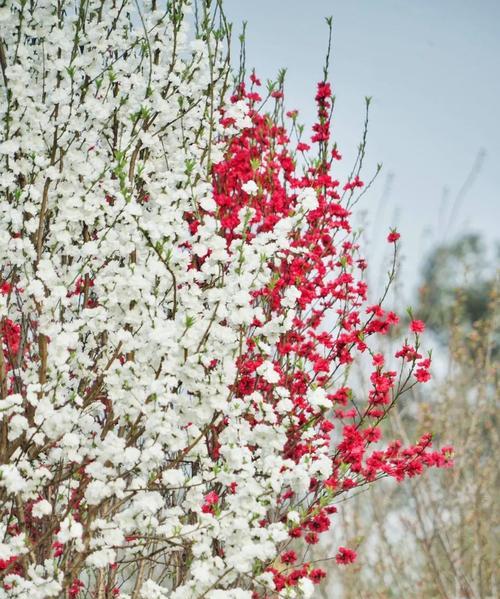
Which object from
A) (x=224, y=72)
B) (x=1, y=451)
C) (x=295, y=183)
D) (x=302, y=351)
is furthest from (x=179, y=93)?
(x=1, y=451)

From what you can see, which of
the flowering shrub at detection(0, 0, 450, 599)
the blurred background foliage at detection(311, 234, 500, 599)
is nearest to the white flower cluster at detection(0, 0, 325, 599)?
the flowering shrub at detection(0, 0, 450, 599)

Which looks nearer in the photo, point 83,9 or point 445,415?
point 83,9

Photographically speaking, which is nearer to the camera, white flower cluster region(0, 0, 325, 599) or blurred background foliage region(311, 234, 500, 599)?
white flower cluster region(0, 0, 325, 599)

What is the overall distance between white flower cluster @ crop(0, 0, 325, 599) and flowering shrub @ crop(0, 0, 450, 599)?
0.05 feet

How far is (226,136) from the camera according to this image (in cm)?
537

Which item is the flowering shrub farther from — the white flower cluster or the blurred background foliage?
the blurred background foliage

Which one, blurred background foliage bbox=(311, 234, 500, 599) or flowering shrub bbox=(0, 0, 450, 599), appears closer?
flowering shrub bbox=(0, 0, 450, 599)

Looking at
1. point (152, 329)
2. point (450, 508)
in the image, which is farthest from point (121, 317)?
point (450, 508)

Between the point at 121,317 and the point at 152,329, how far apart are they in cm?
26

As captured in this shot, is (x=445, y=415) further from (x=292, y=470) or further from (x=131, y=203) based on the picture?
(x=131, y=203)

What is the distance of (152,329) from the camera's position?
3621 mm

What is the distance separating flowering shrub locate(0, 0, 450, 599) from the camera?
3.62m

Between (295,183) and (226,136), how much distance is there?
2.14 ft

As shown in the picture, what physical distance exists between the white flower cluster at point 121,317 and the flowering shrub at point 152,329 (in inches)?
0.6
